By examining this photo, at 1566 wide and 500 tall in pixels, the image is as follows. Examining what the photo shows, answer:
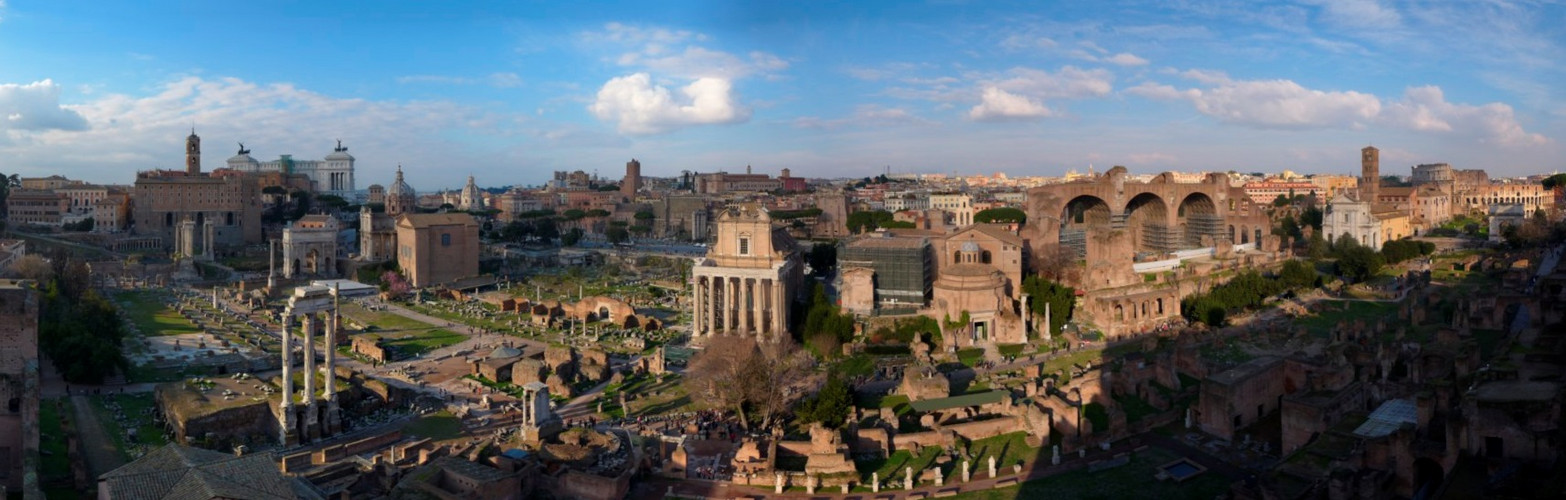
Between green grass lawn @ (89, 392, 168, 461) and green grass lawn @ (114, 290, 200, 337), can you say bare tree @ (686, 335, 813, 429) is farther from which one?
green grass lawn @ (114, 290, 200, 337)

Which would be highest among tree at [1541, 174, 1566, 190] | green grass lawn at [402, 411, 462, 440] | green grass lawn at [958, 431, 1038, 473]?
tree at [1541, 174, 1566, 190]

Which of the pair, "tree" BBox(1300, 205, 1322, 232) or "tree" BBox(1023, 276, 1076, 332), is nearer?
"tree" BBox(1023, 276, 1076, 332)

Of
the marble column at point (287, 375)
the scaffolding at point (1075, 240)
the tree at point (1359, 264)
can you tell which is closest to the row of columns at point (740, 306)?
the marble column at point (287, 375)

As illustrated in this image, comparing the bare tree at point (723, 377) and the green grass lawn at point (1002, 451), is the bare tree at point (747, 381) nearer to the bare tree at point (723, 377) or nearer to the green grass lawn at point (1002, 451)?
the bare tree at point (723, 377)

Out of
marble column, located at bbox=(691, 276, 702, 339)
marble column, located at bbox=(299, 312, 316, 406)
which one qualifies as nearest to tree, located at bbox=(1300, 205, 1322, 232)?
marble column, located at bbox=(691, 276, 702, 339)

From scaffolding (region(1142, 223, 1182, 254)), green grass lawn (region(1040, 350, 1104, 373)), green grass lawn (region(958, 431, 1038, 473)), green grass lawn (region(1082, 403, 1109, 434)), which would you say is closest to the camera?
Answer: green grass lawn (region(958, 431, 1038, 473))

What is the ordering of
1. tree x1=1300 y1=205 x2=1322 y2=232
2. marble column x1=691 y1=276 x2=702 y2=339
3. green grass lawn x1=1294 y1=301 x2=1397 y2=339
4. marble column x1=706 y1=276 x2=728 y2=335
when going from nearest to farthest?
green grass lawn x1=1294 y1=301 x2=1397 y2=339 < marble column x1=706 y1=276 x2=728 y2=335 < marble column x1=691 y1=276 x2=702 y2=339 < tree x1=1300 y1=205 x2=1322 y2=232

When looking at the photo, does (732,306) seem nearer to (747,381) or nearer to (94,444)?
(747,381)

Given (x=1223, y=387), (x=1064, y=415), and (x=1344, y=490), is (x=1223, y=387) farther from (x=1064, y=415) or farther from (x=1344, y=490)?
(x=1344, y=490)
